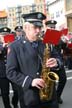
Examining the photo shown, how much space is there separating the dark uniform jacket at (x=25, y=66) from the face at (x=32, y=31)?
89 mm

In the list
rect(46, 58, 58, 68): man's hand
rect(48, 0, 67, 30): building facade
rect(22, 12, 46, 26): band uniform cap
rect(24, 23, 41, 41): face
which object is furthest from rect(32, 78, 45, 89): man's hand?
rect(48, 0, 67, 30): building facade

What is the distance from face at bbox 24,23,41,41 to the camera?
464 cm

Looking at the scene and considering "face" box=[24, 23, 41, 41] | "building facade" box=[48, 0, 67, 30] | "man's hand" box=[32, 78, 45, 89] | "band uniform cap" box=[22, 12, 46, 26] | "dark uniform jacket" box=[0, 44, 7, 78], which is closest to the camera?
"man's hand" box=[32, 78, 45, 89]

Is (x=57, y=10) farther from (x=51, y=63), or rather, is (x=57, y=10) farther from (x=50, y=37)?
(x=51, y=63)

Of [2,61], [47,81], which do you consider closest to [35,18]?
[47,81]

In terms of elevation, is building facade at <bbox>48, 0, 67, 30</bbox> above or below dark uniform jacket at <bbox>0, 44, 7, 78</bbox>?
below

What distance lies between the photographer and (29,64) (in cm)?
467

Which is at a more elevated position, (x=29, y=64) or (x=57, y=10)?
(x=29, y=64)

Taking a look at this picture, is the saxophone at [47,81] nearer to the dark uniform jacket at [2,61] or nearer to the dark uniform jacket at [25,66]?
the dark uniform jacket at [25,66]

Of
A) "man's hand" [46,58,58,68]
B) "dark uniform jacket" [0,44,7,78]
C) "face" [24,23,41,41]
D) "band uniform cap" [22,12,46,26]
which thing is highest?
"band uniform cap" [22,12,46,26]

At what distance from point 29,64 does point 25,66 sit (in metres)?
0.05

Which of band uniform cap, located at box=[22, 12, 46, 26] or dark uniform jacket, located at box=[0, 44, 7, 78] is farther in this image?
dark uniform jacket, located at box=[0, 44, 7, 78]

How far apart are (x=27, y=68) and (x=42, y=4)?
4494cm

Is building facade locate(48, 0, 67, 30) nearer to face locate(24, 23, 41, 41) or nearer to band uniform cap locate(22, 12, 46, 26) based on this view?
band uniform cap locate(22, 12, 46, 26)
